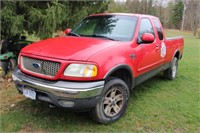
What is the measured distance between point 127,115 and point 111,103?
51cm

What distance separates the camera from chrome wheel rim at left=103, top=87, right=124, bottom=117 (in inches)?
147

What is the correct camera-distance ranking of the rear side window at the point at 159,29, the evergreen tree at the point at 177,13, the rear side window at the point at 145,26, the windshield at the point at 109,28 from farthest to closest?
the evergreen tree at the point at 177,13 < the rear side window at the point at 159,29 < the rear side window at the point at 145,26 < the windshield at the point at 109,28

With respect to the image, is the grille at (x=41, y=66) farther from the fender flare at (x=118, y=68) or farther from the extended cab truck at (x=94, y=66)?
the fender flare at (x=118, y=68)

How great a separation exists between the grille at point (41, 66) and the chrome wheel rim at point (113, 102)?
933mm

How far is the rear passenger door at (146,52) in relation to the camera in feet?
14.5

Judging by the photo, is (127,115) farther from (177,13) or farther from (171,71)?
(177,13)

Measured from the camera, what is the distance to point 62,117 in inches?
154

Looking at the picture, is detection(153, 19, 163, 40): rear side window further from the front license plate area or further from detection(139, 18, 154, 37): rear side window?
the front license plate area

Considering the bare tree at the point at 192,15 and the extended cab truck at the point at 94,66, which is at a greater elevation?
the bare tree at the point at 192,15

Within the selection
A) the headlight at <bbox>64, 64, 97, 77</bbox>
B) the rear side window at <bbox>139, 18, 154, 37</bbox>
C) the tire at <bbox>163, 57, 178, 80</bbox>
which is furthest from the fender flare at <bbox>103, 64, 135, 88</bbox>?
the tire at <bbox>163, 57, 178, 80</bbox>

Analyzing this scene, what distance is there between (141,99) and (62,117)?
1841mm

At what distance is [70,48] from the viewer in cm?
359

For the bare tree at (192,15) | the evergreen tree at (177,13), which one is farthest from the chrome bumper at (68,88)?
the evergreen tree at (177,13)

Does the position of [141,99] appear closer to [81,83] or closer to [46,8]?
[81,83]
